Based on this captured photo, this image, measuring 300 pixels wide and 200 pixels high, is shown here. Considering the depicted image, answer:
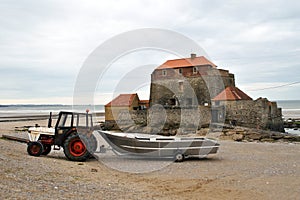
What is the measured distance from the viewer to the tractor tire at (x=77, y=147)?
11938mm

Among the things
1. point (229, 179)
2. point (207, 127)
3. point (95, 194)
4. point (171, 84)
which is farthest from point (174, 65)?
point (95, 194)

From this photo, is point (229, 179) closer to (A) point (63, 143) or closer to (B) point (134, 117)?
(A) point (63, 143)

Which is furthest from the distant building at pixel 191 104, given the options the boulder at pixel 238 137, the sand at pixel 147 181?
the sand at pixel 147 181

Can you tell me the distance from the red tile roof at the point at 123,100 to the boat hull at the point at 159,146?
28.0m

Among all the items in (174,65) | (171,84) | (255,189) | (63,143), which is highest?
(174,65)

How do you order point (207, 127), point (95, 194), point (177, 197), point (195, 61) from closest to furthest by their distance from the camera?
point (95, 194), point (177, 197), point (207, 127), point (195, 61)

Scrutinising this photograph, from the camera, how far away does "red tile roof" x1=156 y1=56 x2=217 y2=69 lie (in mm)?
42281

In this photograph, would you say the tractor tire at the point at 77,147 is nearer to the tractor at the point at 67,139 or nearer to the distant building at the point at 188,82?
the tractor at the point at 67,139

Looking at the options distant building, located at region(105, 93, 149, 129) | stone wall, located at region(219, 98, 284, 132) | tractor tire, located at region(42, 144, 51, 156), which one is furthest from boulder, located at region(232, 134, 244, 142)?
tractor tire, located at region(42, 144, 51, 156)

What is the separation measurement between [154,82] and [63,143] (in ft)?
110

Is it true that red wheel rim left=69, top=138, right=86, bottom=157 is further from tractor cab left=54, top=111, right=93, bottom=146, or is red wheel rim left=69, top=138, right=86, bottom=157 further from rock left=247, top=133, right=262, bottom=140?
rock left=247, top=133, right=262, bottom=140

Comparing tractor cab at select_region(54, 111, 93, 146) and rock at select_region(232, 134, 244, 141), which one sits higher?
tractor cab at select_region(54, 111, 93, 146)

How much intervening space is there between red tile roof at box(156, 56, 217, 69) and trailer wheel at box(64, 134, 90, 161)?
31.8 m

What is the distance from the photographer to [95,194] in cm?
737
